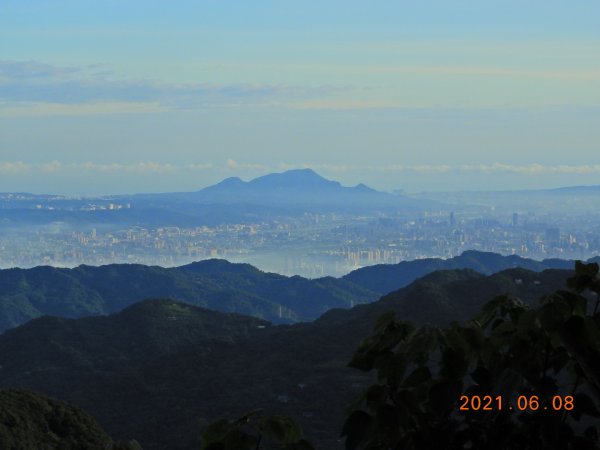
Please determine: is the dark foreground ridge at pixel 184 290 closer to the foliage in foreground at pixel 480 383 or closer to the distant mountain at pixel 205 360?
the distant mountain at pixel 205 360

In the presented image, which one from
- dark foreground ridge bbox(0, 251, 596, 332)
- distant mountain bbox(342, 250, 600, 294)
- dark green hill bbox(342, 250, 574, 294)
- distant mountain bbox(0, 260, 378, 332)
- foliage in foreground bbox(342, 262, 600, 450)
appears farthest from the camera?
distant mountain bbox(342, 250, 600, 294)

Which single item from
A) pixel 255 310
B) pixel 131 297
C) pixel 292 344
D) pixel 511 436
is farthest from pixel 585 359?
pixel 131 297

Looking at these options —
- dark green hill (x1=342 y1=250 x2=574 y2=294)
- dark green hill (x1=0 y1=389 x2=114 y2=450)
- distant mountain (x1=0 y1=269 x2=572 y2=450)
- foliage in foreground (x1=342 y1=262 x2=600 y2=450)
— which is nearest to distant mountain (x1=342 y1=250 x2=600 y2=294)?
dark green hill (x1=342 y1=250 x2=574 y2=294)

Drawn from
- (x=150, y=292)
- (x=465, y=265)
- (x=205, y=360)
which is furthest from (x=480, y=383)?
(x=465, y=265)

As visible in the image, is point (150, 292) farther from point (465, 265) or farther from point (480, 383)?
point (480, 383)

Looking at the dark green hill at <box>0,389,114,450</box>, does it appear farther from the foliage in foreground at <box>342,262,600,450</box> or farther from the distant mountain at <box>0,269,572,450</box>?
the foliage in foreground at <box>342,262,600,450</box>

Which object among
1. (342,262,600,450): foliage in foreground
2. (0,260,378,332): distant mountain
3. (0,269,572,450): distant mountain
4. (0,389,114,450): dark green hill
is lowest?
(0,260,378,332): distant mountain
